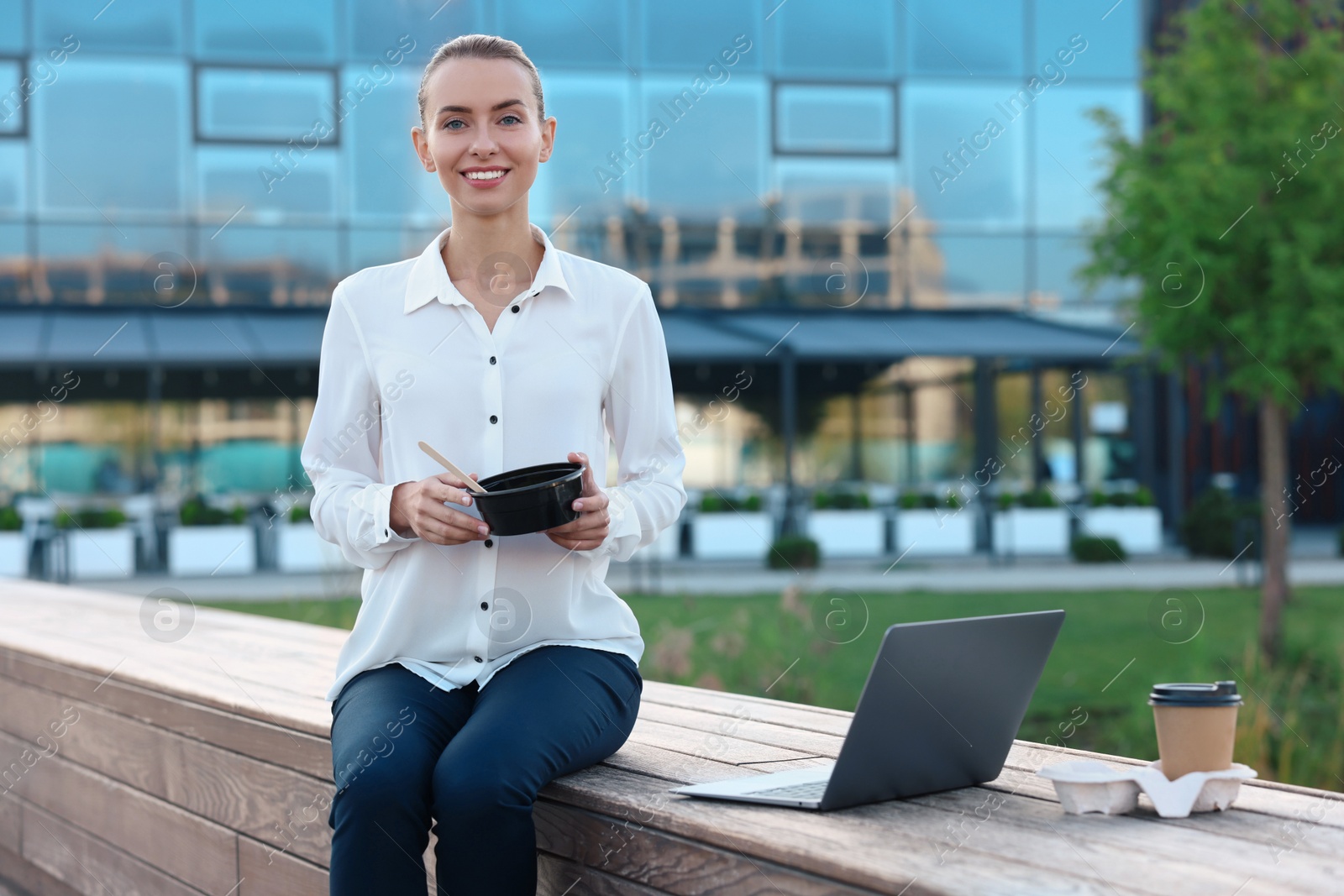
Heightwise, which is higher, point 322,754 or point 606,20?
point 606,20

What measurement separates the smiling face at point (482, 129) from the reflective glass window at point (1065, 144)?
15727 millimetres

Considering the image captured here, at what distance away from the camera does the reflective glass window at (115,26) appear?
15.8 m

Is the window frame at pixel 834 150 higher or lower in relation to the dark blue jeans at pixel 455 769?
higher

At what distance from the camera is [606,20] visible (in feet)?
54.2

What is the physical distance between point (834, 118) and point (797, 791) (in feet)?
52.4

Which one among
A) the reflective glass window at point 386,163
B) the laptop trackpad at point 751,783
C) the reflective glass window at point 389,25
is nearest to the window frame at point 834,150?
the reflective glass window at point 389,25

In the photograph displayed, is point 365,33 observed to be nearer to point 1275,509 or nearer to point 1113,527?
point 1113,527

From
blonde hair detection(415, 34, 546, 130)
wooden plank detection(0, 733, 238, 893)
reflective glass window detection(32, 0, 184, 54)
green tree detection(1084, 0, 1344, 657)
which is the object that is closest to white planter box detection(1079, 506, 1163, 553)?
green tree detection(1084, 0, 1344, 657)

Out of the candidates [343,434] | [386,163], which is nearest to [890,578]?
[386,163]

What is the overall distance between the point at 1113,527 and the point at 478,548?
14099 millimetres

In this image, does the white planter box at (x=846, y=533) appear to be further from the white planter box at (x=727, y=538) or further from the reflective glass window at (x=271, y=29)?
the reflective glass window at (x=271, y=29)

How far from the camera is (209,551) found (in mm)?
13930

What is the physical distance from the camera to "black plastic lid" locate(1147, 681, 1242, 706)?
176 cm

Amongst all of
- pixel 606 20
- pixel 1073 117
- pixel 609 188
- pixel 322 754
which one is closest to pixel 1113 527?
pixel 1073 117
